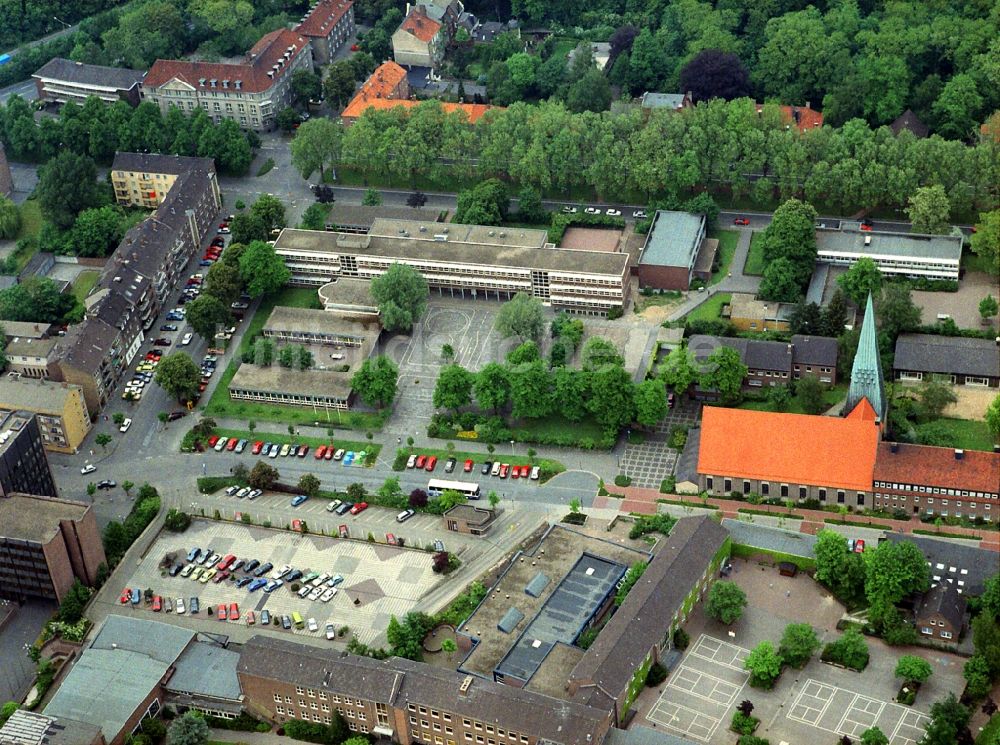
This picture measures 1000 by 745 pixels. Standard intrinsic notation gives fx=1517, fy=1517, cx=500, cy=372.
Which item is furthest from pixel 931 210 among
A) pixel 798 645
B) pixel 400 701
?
pixel 400 701

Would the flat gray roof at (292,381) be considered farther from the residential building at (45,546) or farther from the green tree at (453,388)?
the residential building at (45,546)

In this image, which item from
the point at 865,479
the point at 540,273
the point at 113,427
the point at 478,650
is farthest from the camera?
the point at 540,273

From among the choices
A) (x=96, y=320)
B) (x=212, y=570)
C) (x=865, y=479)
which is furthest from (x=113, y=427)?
(x=865, y=479)

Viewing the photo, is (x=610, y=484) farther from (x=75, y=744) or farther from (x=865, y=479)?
(x=75, y=744)

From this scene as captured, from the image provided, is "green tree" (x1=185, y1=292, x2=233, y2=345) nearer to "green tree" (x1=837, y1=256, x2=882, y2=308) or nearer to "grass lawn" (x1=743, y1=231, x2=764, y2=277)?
"grass lawn" (x1=743, y1=231, x2=764, y2=277)

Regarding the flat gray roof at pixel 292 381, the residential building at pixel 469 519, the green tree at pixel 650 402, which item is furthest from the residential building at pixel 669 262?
the residential building at pixel 469 519

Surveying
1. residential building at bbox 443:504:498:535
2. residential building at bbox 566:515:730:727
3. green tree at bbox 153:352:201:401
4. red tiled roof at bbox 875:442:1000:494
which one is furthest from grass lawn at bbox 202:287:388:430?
red tiled roof at bbox 875:442:1000:494
